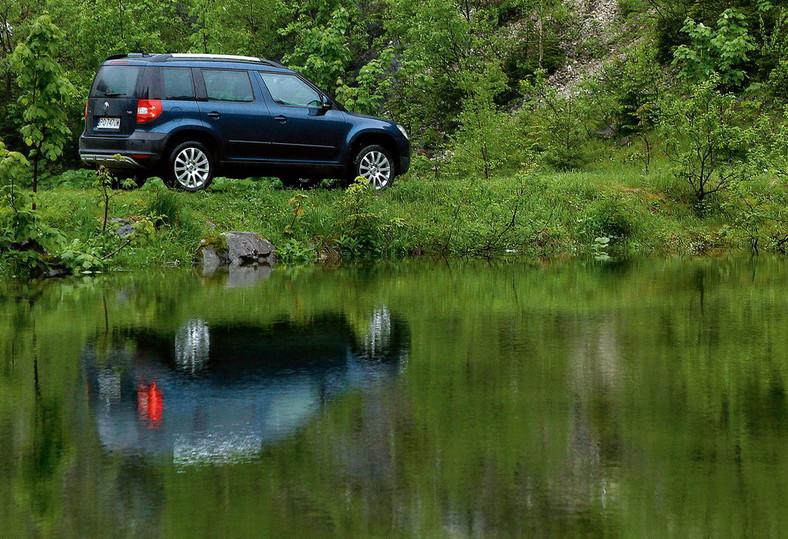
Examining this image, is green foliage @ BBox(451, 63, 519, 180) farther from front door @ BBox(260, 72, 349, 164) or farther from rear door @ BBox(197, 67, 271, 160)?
rear door @ BBox(197, 67, 271, 160)

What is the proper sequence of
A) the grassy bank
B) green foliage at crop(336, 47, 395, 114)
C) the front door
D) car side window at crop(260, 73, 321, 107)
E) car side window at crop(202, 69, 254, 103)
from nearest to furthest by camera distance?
the grassy bank → car side window at crop(202, 69, 254, 103) → the front door → car side window at crop(260, 73, 321, 107) → green foliage at crop(336, 47, 395, 114)

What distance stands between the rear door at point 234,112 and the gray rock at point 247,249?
2157 mm

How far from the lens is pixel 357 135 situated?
20078mm

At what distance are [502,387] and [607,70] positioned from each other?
931 inches

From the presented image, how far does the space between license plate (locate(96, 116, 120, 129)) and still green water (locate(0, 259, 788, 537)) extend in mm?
6712

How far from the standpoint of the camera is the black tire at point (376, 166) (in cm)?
2030

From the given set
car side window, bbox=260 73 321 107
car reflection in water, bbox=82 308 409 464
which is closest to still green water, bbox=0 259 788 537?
car reflection in water, bbox=82 308 409 464

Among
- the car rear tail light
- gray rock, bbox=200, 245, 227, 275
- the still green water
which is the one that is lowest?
the still green water

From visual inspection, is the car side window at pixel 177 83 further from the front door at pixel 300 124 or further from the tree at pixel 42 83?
the tree at pixel 42 83

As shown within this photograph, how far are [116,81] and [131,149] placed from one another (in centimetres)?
129

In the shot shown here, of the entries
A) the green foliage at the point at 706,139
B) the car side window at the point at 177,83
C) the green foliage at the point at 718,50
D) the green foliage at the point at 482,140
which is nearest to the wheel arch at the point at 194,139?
the car side window at the point at 177,83

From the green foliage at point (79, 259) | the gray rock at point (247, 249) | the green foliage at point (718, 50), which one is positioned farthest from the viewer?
the green foliage at point (718, 50)

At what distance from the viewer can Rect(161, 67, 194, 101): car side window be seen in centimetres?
1873

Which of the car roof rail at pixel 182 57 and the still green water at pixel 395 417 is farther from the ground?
the car roof rail at pixel 182 57
